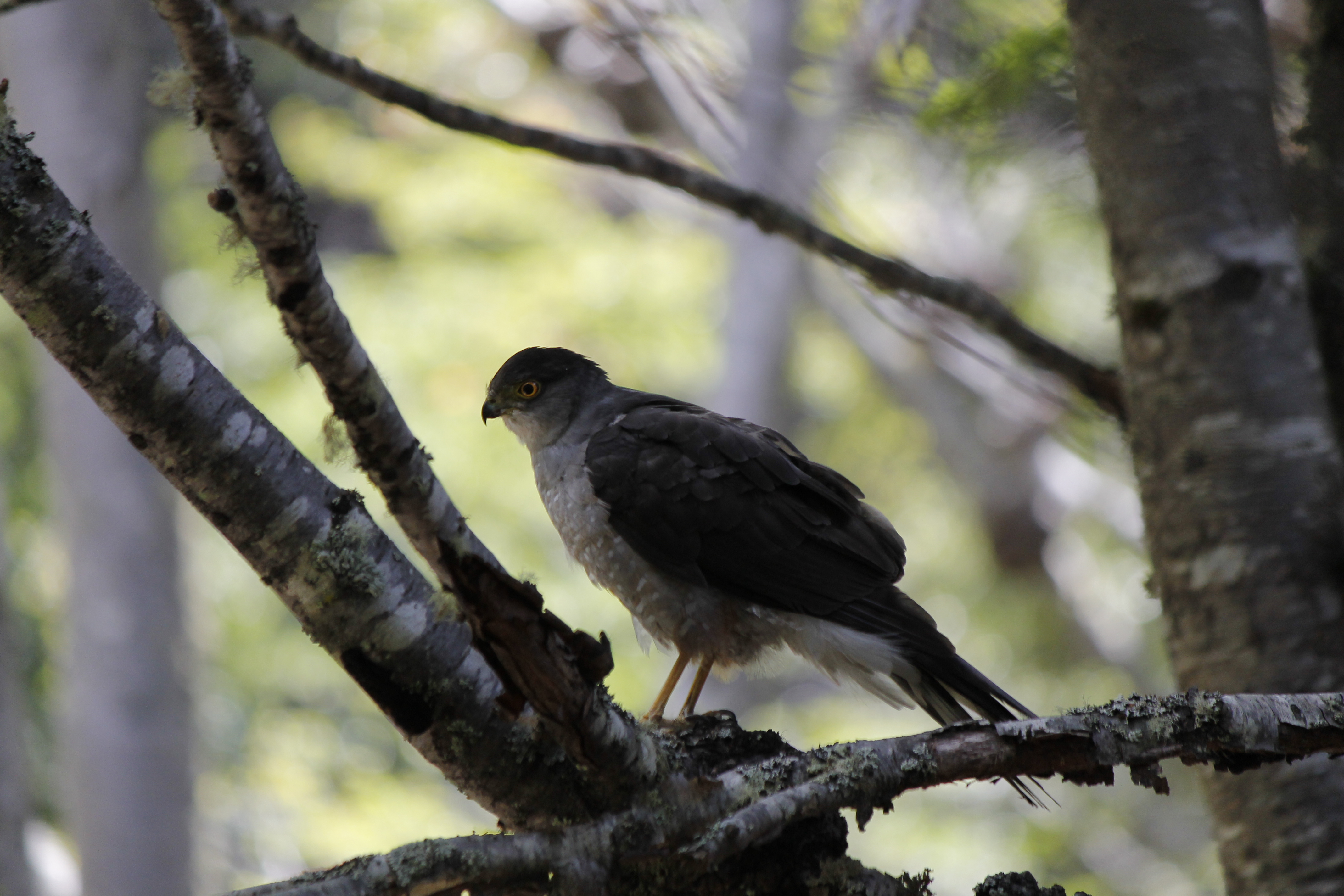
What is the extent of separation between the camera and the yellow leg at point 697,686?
270 cm

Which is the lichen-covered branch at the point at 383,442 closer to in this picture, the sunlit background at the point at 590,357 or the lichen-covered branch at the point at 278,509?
the lichen-covered branch at the point at 278,509

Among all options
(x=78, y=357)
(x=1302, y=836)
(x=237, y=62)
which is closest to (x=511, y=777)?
(x=78, y=357)

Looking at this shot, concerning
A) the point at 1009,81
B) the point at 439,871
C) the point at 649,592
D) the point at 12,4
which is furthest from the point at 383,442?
the point at 1009,81

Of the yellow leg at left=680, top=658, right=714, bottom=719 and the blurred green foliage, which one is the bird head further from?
the blurred green foliage

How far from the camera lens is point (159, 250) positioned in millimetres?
6316

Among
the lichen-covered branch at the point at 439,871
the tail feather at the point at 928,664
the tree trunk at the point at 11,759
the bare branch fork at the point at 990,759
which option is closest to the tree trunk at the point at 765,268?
Answer: the tree trunk at the point at 11,759

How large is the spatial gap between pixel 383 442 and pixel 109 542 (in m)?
4.95

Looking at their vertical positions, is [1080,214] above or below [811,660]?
above

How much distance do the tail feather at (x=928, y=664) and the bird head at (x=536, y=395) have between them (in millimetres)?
1124

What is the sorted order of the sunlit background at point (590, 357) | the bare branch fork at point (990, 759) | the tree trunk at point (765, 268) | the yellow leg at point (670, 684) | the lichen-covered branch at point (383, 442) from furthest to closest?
the sunlit background at point (590, 357) → the tree trunk at point (765, 268) → the yellow leg at point (670, 684) → the bare branch fork at point (990, 759) → the lichen-covered branch at point (383, 442)

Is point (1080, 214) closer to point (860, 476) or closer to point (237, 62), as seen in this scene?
point (237, 62)

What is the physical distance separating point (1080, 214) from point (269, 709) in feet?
28.8

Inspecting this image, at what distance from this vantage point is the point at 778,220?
306 centimetres

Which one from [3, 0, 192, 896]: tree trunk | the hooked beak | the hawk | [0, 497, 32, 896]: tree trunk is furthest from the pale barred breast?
[3, 0, 192, 896]: tree trunk
